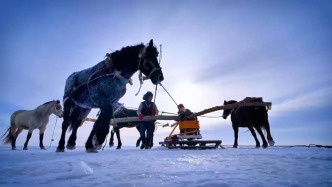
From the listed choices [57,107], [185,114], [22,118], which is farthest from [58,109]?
[185,114]

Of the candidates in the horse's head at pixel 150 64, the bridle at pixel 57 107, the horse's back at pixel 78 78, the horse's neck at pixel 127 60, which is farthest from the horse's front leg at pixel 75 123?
the bridle at pixel 57 107

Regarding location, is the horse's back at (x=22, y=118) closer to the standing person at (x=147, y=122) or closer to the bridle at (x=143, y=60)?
the standing person at (x=147, y=122)

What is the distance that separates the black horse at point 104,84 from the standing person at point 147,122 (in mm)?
3547

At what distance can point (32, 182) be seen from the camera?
1854mm

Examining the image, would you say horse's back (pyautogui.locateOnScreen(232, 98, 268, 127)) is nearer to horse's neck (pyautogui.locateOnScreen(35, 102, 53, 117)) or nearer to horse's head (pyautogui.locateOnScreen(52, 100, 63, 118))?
horse's head (pyautogui.locateOnScreen(52, 100, 63, 118))

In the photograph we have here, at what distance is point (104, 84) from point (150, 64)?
4.62 ft

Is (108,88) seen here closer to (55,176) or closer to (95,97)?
(95,97)

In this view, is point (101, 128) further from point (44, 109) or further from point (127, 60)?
point (44, 109)

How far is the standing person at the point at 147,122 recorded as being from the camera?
9.99 meters

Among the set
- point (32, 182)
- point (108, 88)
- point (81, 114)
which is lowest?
point (32, 182)

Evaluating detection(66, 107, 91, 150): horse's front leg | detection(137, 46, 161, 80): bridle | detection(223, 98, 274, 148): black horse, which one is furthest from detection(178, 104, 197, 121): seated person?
detection(66, 107, 91, 150): horse's front leg

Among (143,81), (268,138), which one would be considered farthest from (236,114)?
(143,81)

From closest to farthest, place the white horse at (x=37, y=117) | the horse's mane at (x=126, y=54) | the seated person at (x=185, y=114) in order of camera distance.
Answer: the horse's mane at (x=126, y=54), the seated person at (x=185, y=114), the white horse at (x=37, y=117)

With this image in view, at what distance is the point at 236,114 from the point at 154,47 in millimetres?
5821
